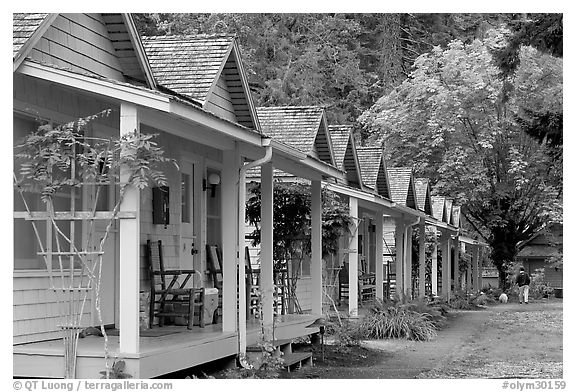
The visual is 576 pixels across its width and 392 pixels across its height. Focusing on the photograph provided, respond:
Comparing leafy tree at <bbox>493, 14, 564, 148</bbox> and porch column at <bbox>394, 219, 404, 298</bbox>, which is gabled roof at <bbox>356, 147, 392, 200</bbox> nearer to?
porch column at <bbox>394, 219, 404, 298</bbox>

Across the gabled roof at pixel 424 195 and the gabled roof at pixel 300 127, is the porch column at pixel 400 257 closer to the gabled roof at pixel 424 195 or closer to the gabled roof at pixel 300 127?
the gabled roof at pixel 300 127

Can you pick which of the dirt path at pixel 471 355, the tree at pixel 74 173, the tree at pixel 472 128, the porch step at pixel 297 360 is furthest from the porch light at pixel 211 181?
the tree at pixel 472 128

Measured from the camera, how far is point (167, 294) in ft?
42.8

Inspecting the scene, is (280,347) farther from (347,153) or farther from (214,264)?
(347,153)

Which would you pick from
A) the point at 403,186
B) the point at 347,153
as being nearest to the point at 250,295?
→ the point at 347,153

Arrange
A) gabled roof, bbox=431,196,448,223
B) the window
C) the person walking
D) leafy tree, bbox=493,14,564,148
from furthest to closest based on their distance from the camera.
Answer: the person walking, gabled roof, bbox=431,196,448,223, leafy tree, bbox=493,14,564,148, the window

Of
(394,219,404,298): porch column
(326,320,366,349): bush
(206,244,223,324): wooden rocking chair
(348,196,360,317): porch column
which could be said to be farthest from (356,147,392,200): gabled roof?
(206,244,223,324): wooden rocking chair

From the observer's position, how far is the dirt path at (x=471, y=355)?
1429 cm

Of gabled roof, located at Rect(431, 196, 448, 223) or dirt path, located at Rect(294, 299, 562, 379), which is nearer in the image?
dirt path, located at Rect(294, 299, 562, 379)

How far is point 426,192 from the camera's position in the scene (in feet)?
112

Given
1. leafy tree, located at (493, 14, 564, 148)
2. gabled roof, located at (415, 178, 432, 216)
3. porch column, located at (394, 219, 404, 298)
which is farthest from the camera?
gabled roof, located at (415, 178, 432, 216)

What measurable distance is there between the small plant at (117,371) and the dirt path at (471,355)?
486cm

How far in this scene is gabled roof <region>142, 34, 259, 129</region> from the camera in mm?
13820

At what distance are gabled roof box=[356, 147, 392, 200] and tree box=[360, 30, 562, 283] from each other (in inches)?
573
